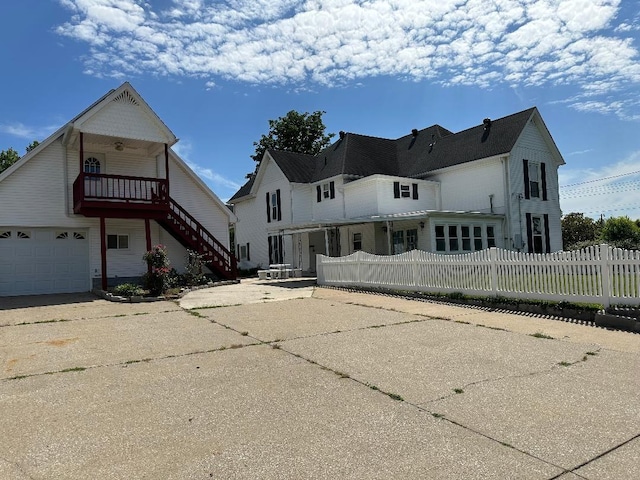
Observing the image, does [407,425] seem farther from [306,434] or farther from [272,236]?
[272,236]

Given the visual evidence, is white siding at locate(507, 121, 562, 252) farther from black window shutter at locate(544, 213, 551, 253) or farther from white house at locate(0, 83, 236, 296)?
white house at locate(0, 83, 236, 296)

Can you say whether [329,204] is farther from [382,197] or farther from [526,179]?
→ [526,179]

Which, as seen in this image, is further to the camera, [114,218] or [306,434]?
[114,218]

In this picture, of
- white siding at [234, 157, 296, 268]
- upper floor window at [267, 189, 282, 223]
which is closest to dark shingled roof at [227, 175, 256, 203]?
white siding at [234, 157, 296, 268]

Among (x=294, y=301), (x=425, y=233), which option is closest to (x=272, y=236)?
(x=425, y=233)

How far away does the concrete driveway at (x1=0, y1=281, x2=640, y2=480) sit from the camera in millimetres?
3332

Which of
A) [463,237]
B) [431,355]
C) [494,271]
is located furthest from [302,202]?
[431,355]

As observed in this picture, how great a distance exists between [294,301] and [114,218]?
29.6ft

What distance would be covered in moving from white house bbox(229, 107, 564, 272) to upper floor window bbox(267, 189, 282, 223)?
0.07 m

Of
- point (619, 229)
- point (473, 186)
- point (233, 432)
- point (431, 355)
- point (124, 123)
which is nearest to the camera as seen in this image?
point (233, 432)

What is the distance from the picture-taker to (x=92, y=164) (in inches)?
730

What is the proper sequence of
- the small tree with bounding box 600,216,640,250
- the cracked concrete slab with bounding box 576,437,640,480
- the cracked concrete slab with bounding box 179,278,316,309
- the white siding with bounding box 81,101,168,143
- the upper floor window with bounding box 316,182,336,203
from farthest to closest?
1. the small tree with bounding box 600,216,640,250
2. the upper floor window with bounding box 316,182,336,203
3. the white siding with bounding box 81,101,168,143
4. the cracked concrete slab with bounding box 179,278,316,309
5. the cracked concrete slab with bounding box 576,437,640,480

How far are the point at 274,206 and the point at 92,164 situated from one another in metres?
12.7

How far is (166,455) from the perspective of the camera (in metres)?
3.49
